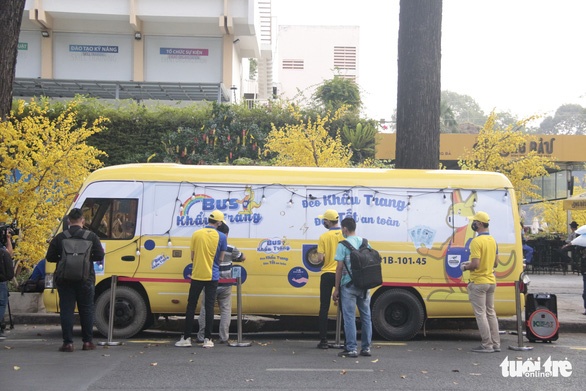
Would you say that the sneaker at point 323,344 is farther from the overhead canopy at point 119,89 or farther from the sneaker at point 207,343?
the overhead canopy at point 119,89

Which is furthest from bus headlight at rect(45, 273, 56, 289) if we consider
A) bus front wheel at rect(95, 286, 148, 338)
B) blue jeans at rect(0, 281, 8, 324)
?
bus front wheel at rect(95, 286, 148, 338)

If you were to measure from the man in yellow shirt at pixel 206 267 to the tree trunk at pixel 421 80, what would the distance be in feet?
16.1

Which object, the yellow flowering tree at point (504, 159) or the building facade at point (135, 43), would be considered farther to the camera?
the building facade at point (135, 43)

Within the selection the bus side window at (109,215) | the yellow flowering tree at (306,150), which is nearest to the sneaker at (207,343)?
the bus side window at (109,215)

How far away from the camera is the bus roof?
1259cm

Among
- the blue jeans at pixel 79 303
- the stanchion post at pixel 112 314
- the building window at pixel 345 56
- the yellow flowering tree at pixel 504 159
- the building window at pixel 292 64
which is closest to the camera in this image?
the blue jeans at pixel 79 303

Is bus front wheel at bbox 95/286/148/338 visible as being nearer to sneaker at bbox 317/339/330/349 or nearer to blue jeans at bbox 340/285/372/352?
sneaker at bbox 317/339/330/349

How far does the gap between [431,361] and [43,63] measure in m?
26.7

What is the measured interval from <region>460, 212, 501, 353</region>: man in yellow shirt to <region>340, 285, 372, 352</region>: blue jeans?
1560mm

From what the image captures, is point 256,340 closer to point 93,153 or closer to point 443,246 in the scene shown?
point 443,246

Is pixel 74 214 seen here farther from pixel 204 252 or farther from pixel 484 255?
pixel 484 255

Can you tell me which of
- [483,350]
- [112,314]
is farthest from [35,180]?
[483,350]

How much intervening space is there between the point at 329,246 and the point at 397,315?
6.57 ft

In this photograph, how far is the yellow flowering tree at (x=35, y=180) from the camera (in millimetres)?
14172
